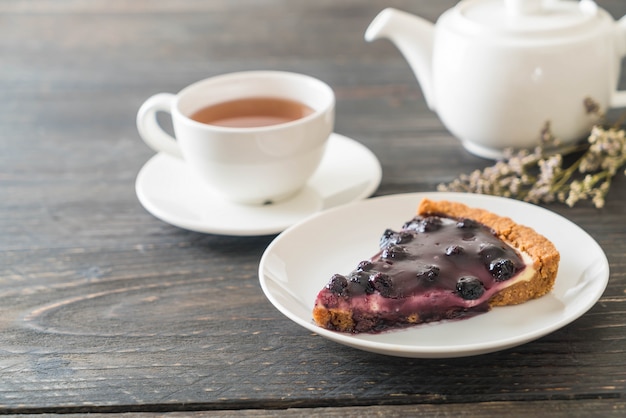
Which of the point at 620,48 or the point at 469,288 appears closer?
the point at 469,288

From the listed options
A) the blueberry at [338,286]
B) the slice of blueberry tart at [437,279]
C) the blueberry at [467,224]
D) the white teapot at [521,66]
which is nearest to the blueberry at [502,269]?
the slice of blueberry tart at [437,279]

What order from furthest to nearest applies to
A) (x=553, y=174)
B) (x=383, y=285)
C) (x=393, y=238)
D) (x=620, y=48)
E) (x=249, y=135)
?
(x=620, y=48) < (x=553, y=174) < (x=249, y=135) < (x=393, y=238) < (x=383, y=285)

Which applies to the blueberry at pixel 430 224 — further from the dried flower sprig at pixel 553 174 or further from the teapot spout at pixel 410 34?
the teapot spout at pixel 410 34

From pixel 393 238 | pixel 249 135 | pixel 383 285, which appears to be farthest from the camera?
pixel 249 135

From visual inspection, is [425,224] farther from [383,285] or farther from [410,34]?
[410,34]

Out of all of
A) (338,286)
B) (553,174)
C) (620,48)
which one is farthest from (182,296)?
(620,48)

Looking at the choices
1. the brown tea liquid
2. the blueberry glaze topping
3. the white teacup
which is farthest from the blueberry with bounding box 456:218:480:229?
the brown tea liquid
